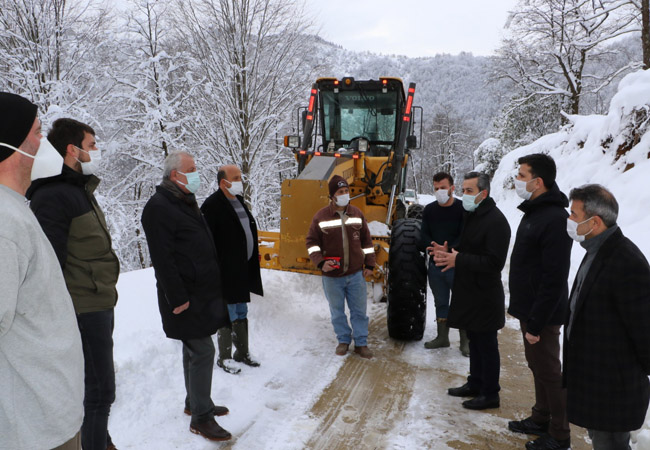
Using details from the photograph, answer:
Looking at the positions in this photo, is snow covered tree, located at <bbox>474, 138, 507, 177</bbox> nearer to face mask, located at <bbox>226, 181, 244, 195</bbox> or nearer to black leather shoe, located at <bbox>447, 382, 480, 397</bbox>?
black leather shoe, located at <bbox>447, 382, 480, 397</bbox>

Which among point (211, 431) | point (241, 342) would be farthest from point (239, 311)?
point (211, 431)

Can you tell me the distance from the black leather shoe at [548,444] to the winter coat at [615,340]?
0.77 m

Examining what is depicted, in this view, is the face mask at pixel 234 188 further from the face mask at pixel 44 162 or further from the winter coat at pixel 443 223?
the face mask at pixel 44 162

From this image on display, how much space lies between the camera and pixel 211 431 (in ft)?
10.7

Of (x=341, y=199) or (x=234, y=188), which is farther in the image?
(x=341, y=199)

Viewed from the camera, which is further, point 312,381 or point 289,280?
point 289,280

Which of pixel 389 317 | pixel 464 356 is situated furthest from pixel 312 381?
pixel 464 356

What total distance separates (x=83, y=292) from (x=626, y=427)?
3157 millimetres

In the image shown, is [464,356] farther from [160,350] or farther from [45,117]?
[45,117]

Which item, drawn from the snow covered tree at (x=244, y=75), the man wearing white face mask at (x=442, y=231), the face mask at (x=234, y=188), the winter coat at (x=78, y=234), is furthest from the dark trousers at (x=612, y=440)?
the snow covered tree at (x=244, y=75)

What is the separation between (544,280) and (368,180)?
3738mm

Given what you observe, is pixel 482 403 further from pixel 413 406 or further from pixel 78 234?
pixel 78 234

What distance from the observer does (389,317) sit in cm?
527

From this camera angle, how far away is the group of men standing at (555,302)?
96.3 inches
